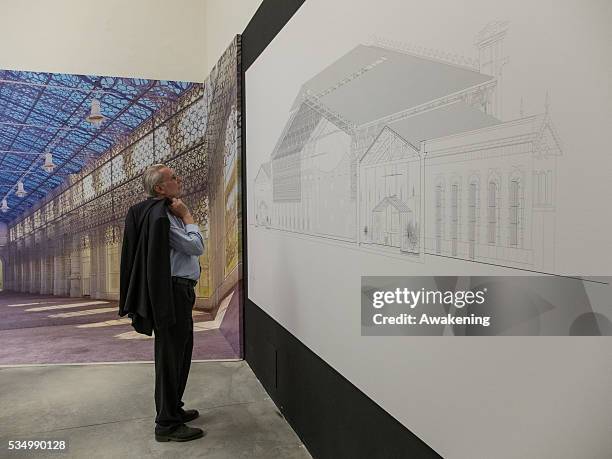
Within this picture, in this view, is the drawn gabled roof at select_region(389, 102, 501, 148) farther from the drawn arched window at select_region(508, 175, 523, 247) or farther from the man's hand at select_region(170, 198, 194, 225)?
the man's hand at select_region(170, 198, 194, 225)

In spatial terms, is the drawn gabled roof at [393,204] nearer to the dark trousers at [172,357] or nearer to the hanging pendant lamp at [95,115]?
the dark trousers at [172,357]

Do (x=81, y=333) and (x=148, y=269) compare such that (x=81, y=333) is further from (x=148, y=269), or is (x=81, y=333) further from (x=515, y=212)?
(x=515, y=212)

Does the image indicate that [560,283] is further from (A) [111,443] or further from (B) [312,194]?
(A) [111,443]

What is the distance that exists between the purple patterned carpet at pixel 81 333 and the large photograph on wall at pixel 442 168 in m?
2.14

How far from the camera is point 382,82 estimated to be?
5.84 ft

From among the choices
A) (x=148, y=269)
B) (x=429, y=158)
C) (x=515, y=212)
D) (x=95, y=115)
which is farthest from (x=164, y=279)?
(x=95, y=115)

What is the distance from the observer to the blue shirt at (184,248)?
2.87 metres

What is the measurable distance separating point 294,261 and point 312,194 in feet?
1.72

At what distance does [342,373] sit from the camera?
221cm

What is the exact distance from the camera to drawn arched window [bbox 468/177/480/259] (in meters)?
1.30

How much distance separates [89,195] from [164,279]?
263 centimetres

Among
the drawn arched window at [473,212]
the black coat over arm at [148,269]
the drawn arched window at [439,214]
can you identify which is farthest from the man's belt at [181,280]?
the drawn arched window at [473,212]

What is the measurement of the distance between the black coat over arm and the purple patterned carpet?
1.55 meters

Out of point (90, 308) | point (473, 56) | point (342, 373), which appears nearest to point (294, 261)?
point (342, 373)
